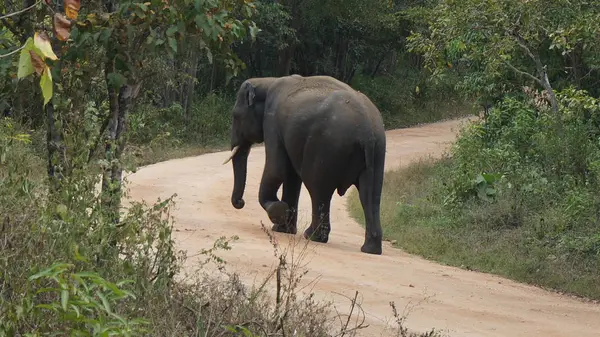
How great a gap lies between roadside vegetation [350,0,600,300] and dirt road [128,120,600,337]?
0.70m

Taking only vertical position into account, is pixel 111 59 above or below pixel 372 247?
above

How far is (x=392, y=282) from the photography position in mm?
10398

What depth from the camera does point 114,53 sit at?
7.25m

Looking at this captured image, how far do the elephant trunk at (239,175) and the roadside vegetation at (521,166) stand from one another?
212 cm

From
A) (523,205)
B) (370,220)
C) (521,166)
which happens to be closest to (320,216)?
(370,220)

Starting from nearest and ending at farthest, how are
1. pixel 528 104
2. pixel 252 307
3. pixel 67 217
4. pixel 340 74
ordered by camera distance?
1. pixel 67 217
2. pixel 252 307
3. pixel 528 104
4. pixel 340 74

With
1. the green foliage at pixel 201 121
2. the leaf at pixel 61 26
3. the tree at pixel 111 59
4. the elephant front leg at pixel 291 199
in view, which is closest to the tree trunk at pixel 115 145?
the tree at pixel 111 59

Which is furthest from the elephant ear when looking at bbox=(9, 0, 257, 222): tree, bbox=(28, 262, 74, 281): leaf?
bbox=(28, 262, 74, 281): leaf

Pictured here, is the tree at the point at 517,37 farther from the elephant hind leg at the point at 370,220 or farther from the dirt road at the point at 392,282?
the dirt road at the point at 392,282

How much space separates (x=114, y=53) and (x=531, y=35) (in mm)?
8980

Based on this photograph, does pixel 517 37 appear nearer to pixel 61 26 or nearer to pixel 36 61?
pixel 61 26

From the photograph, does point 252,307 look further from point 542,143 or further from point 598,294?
point 542,143

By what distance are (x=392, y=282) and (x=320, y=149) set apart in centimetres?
272

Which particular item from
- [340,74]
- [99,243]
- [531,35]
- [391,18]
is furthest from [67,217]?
[340,74]
